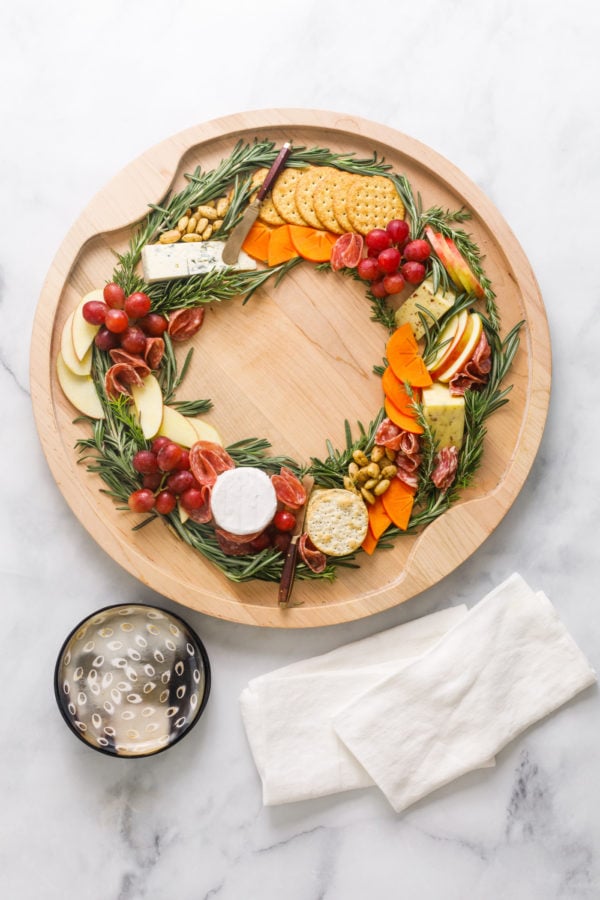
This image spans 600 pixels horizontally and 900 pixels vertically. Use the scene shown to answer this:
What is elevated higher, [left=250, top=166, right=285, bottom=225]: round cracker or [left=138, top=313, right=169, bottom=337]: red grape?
[left=250, top=166, right=285, bottom=225]: round cracker

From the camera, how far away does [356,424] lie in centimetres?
205

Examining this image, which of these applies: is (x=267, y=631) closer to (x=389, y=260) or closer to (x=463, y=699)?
(x=463, y=699)

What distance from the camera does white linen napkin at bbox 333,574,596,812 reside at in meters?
2.03

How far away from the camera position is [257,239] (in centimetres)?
201

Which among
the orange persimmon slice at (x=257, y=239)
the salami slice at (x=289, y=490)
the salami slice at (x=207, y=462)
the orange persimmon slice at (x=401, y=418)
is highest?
the orange persimmon slice at (x=257, y=239)

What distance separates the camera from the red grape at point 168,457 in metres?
1.92

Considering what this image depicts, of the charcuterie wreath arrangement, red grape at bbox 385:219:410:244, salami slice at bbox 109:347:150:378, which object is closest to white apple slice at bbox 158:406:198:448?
the charcuterie wreath arrangement

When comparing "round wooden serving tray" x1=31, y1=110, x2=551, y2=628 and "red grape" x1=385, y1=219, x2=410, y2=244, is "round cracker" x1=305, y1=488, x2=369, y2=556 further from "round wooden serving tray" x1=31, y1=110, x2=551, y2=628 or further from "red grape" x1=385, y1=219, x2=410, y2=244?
"red grape" x1=385, y1=219, x2=410, y2=244

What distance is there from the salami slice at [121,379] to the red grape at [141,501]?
0.79 feet

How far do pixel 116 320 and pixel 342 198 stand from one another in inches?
24.5

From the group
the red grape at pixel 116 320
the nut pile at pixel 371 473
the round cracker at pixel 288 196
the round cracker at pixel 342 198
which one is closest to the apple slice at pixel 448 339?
the nut pile at pixel 371 473

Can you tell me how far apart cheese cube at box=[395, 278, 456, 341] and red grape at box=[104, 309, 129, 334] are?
673 millimetres

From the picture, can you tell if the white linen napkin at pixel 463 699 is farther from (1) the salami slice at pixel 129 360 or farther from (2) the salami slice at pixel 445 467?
(1) the salami slice at pixel 129 360

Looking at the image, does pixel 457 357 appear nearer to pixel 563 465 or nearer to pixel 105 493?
pixel 563 465
